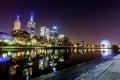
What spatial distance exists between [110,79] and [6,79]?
12.1 metres

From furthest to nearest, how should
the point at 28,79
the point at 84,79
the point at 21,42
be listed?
the point at 21,42, the point at 28,79, the point at 84,79

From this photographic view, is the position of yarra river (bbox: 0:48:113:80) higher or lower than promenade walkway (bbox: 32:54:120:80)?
lower

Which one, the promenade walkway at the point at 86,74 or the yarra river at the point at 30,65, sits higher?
the promenade walkway at the point at 86,74

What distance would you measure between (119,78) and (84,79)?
11.7 feet

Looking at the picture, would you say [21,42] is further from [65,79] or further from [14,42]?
[65,79]

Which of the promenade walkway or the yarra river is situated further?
the yarra river

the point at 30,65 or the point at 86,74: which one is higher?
the point at 86,74

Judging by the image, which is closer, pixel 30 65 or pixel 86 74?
pixel 86 74

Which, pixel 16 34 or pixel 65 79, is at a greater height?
pixel 16 34

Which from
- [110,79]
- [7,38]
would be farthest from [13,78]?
[7,38]

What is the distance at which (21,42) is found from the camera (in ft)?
614

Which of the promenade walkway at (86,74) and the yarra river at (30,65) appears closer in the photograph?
the promenade walkway at (86,74)

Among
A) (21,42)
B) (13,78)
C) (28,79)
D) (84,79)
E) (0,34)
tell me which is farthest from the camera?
(21,42)

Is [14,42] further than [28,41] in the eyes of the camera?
No
